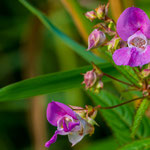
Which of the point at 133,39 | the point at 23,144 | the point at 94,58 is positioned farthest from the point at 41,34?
the point at 133,39

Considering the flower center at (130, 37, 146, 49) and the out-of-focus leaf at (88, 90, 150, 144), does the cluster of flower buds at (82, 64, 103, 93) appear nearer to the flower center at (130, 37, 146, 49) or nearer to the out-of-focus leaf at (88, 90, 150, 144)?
the flower center at (130, 37, 146, 49)

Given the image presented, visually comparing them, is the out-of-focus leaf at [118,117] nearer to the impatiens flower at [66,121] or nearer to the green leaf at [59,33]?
the green leaf at [59,33]

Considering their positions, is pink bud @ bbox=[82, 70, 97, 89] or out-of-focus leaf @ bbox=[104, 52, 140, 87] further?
out-of-focus leaf @ bbox=[104, 52, 140, 87]

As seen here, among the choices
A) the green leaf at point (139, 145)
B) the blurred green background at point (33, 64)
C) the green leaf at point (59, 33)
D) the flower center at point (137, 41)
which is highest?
the blurred green background at point (33, 64)

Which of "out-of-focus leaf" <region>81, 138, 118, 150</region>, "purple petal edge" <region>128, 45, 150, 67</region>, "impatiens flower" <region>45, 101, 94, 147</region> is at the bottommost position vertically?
"impatiens flower" <region>45, 101, 94, 147</region>

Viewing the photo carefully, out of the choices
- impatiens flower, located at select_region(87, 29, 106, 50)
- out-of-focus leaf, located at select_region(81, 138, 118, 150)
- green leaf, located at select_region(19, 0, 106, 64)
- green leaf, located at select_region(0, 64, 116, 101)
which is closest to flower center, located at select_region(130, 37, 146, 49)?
impatiens flower, located at select_region(87, 29, 106, 50)

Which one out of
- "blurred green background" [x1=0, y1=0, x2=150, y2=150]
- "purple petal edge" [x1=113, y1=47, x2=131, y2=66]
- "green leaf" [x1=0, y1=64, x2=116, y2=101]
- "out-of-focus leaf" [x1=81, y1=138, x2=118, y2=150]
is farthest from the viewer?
"blurred green background" [x1=0, y1=0, x2=150, y2=150]

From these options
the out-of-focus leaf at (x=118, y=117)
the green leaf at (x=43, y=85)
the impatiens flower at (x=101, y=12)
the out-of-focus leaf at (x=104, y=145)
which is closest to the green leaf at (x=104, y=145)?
the out-of-focus leaf at (x=104, y=145)
